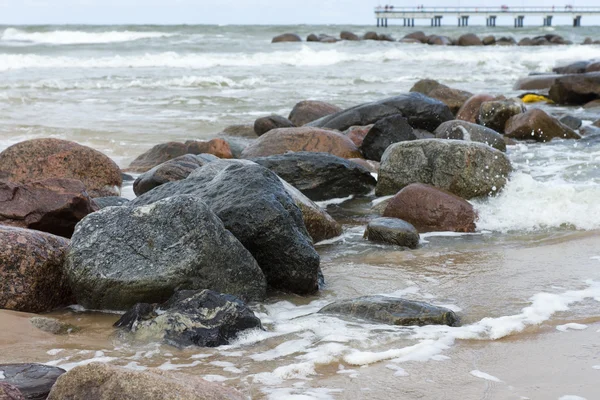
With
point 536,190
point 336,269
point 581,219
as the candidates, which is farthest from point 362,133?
point 336,269

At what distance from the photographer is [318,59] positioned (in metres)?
29.5

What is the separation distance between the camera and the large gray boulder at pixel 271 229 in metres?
4.70

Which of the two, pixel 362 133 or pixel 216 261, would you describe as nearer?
pixel 216 261

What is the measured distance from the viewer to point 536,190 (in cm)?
695

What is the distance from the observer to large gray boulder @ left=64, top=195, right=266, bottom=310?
4.25 meters

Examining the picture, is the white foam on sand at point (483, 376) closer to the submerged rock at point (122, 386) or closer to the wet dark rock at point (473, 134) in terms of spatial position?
the submerged rock at point (122, 386)

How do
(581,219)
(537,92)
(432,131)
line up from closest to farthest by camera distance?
(581,219), (432,131), (537,92)

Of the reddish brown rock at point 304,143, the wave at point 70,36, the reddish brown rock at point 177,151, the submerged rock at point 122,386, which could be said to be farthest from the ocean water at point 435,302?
the wave at point 70,36

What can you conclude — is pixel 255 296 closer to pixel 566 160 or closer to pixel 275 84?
pixel 566 160

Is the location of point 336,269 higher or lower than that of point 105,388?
lower

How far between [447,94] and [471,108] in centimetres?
135

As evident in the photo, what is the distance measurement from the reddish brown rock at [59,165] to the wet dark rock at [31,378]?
13.8 feet

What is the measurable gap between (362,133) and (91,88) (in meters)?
10.9

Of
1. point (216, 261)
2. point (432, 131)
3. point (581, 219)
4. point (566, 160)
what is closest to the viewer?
point (216, 261)
